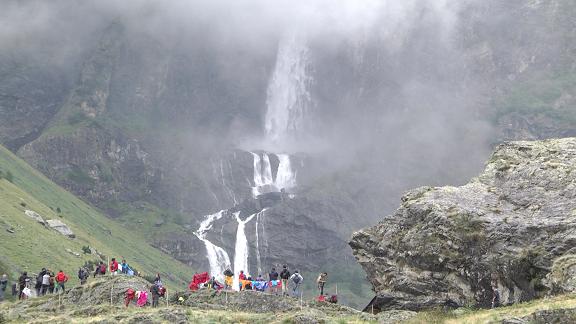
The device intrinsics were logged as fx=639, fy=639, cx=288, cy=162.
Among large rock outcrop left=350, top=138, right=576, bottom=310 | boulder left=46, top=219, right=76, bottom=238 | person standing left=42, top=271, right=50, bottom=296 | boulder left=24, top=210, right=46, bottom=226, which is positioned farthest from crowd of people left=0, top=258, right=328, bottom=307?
boulder left=46, top=219, right=76, bottom=238

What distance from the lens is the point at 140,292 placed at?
145 ft

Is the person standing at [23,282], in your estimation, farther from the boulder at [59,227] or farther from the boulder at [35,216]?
the boulder at [59,227]

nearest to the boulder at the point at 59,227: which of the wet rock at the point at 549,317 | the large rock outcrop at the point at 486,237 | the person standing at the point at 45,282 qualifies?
the person standing at the point at 45,282

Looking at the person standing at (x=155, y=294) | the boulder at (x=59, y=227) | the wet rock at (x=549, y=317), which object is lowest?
the wet rock at (x=549, y=317)

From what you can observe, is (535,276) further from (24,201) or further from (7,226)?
(24,201)

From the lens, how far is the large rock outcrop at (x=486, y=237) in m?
35.3

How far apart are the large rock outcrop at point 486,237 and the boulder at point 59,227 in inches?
4068

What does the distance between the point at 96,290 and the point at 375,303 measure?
68.7ft

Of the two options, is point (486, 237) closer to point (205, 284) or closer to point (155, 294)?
point (155, 294)

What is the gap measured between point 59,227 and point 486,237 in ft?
380

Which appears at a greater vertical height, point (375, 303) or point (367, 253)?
point (367, 253)

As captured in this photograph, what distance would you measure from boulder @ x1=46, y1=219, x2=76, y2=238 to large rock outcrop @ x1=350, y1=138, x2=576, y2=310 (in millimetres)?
103328

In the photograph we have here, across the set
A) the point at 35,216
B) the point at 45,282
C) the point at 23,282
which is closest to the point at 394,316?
the point at 45,282

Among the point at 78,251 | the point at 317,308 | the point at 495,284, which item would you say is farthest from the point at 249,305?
the point at 78,251
